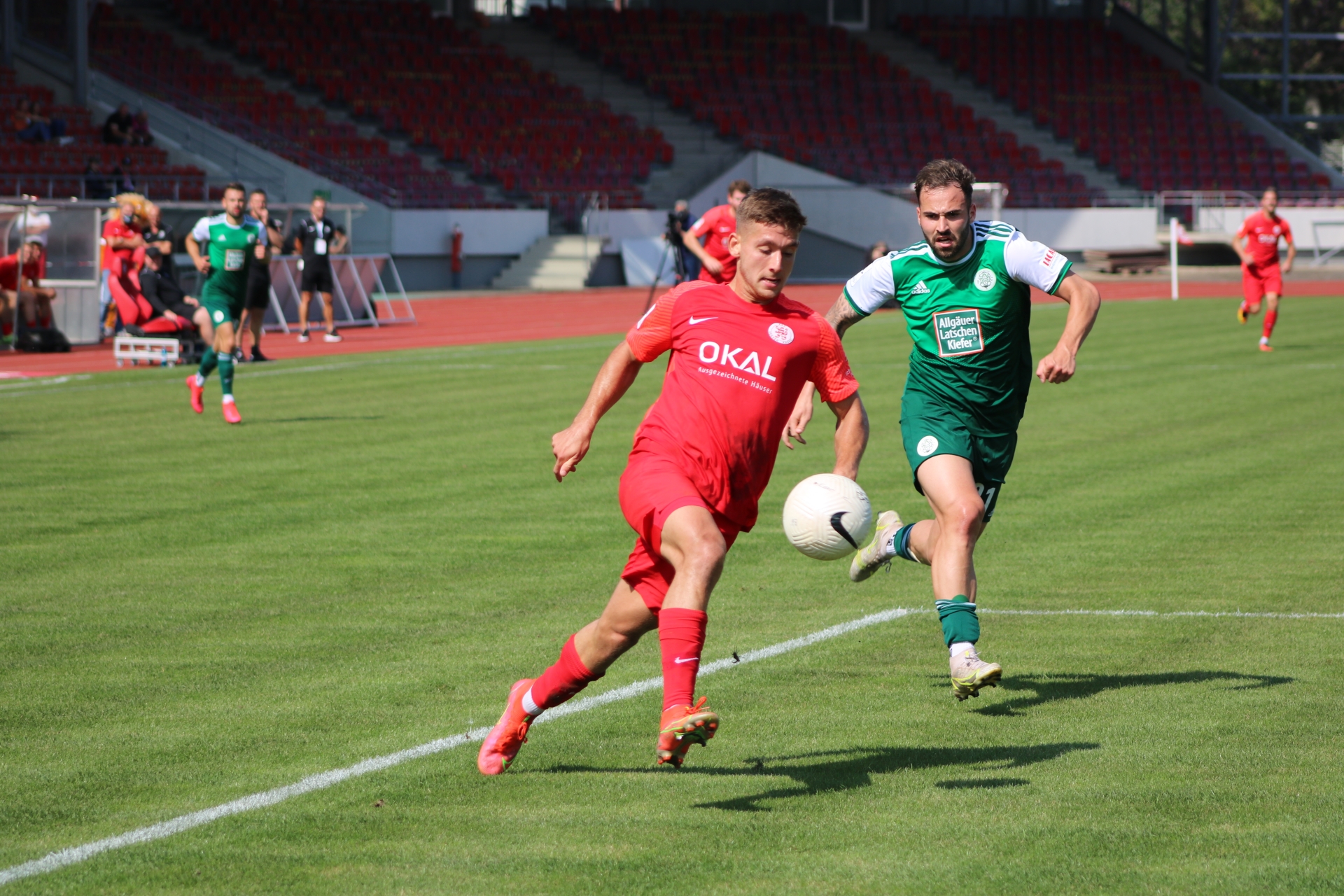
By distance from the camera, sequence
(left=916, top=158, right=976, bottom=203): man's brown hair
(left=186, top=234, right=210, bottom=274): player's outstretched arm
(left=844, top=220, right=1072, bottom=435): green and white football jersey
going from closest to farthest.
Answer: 1. (left=916, top=158, right=976, bottom=203): man's brown hair
2. (left=844, top=220, right=1072, bottom=435): green and white football jersey
3. (left=186, top=234, right=210, bottom=274): player's outstretched arm

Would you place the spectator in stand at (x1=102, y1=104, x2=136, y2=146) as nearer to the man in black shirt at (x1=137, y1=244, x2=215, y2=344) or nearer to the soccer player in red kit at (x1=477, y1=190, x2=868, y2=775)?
the man in black shirt at (x1=137, y1=244, x2=215, y2=344)

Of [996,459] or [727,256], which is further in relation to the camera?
[727,256]

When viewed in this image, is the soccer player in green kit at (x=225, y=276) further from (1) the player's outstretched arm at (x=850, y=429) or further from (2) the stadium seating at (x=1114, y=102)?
→ (2) the stadium seating at (x=1114, y=102)

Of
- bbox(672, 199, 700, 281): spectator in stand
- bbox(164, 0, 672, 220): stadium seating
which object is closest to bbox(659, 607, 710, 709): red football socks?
bbox(672, 199, 700, 281): spectator in stand

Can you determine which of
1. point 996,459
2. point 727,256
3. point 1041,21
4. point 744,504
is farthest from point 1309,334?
point 1041,21

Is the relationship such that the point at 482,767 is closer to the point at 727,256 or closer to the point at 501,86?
the point at 727,256

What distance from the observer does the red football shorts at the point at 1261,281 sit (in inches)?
938

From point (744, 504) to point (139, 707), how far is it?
8.70ft

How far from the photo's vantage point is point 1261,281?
955 inches

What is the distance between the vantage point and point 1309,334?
88.4 ft

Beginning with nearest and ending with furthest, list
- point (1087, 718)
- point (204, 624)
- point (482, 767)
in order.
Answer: point (482, 767) → point (1087, 718) → point (204, 624)

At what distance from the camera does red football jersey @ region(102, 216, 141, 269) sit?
22.5 meters

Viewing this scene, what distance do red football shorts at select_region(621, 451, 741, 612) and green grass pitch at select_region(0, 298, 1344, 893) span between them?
663 millimetres

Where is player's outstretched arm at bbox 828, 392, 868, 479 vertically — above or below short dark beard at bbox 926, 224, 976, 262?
below
